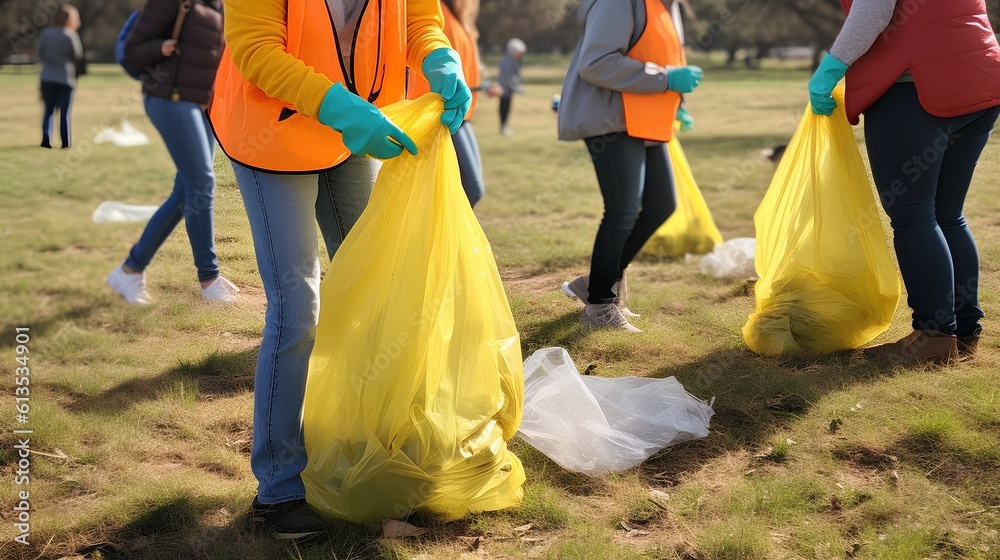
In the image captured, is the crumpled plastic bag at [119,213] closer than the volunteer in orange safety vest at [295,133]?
No

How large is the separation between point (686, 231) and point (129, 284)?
9.72 feet

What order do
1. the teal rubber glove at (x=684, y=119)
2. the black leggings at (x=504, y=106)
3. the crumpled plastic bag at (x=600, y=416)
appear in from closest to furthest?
1. the crumpled plastic bag at (x=600, y=416)
2. the teal rubber glove at (x=684, y=119)
3. the black leggings at (x=504, y=106)

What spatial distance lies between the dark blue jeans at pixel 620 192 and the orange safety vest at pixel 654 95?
7 centimetres

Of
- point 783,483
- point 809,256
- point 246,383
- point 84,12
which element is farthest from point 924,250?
point 84,12

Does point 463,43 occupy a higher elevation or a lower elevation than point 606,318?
higher

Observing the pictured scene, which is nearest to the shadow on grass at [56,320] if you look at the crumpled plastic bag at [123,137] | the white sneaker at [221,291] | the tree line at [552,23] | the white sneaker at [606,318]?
the white sneaker at [221,291]

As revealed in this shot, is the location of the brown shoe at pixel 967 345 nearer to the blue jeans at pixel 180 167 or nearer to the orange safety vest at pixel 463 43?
the orange safety vest at pixel 463 43

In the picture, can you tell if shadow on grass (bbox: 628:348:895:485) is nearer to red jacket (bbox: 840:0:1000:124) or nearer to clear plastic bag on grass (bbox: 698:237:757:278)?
red jacket (bbox: 840:0:1000:124)

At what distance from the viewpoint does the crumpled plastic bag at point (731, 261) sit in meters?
4.75

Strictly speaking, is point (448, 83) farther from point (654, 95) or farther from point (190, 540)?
point (654, 95)

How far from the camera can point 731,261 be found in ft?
15.7

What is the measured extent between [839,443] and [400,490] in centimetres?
134

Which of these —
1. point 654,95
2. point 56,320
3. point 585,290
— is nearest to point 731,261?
point 585,290

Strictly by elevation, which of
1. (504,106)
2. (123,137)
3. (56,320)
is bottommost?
(123,137)
